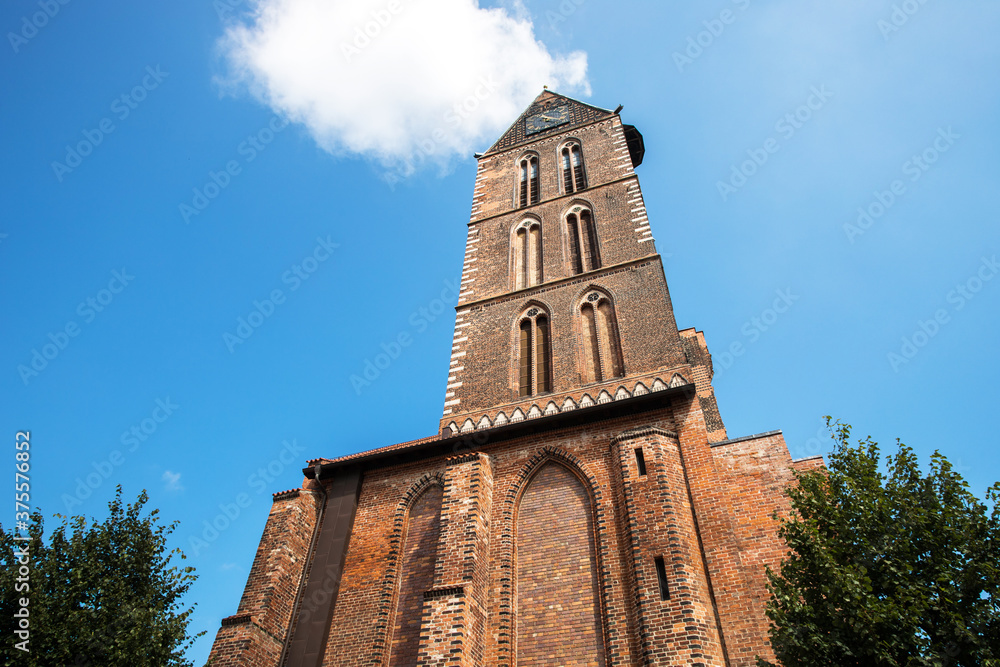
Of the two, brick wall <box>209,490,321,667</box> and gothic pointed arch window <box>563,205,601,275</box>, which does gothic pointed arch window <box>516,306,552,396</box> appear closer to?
gothic pointed arch window <box>563,205,601,275</box>

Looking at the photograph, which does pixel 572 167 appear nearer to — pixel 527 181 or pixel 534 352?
pixel 527 181

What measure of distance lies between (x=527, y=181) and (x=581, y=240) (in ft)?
17.6

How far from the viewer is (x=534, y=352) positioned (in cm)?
1758

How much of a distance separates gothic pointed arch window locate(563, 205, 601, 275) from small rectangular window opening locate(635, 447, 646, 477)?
810 centimetres

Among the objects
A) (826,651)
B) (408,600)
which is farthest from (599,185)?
(826,651)

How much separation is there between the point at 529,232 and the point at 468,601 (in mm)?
14110

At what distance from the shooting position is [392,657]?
38.6 feet

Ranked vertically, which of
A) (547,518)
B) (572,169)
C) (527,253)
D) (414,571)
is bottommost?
(414,571)

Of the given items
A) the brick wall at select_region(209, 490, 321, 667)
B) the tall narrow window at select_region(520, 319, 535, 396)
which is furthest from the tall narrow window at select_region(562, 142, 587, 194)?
the brick wall at select_region(209, 490, 321, 667)

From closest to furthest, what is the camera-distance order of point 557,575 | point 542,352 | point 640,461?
point 557,575 < point 640,461 < point 542,352

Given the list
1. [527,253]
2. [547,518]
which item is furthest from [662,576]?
[527,253]

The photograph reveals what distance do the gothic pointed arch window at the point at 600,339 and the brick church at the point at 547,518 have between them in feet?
0.20

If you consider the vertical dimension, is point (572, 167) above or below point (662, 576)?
above

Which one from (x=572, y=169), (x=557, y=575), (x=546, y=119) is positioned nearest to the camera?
(x=557, y=575)
